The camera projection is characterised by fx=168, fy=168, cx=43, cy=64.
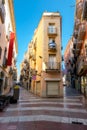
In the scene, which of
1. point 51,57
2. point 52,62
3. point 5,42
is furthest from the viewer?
point 51,57

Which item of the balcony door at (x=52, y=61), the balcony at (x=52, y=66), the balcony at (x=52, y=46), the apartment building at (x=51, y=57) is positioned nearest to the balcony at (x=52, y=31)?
the apartment building at (x=51, y=57)

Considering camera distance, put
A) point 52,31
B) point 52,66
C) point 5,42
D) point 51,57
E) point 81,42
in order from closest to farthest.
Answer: point 5,42 → point 52,66 → point 51,57 → point 52,31 → point 81,42

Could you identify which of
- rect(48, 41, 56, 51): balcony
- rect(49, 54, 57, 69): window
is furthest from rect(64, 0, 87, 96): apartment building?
rect(48, 41, 56, 51): balcony

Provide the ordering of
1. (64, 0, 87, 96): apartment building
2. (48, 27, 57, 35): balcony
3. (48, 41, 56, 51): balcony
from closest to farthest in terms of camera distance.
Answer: (64, 0, 87, 96): apartment building → (48, 41, 56, 51): balcony → (48, 27, 57, 35): balcony

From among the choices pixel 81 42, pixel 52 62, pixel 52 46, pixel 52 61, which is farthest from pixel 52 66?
pixel 81 42

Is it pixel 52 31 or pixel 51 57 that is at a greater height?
pixel 52 31

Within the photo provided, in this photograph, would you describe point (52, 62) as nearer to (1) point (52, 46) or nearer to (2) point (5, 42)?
(1) point (52, 46)

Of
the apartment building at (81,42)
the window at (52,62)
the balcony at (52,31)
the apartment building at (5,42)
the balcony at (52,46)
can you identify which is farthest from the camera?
the balcony at (52,31)

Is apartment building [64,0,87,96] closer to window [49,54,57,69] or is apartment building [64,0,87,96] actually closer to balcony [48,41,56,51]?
window [49,54,57,69]

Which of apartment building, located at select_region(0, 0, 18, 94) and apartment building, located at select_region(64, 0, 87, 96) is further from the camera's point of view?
apartment building, located at select_region(64, 0, 87, 96)

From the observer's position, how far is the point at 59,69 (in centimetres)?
2194

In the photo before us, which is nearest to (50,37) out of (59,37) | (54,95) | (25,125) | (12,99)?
(59,37)

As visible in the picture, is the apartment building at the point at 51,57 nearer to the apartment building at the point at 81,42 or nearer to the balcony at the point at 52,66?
the balcony at the point at 52,66

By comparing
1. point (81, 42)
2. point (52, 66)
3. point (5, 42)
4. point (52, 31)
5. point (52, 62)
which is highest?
point (52, 31)
